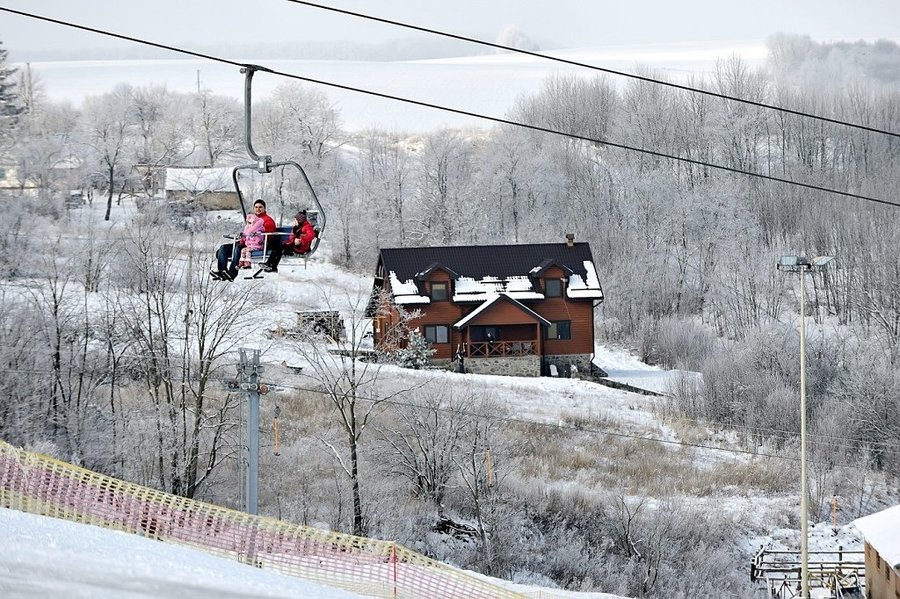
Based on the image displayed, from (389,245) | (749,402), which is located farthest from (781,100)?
(749,402)

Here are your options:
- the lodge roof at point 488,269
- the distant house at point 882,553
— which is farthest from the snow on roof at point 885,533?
the lodge roof at point 488,269

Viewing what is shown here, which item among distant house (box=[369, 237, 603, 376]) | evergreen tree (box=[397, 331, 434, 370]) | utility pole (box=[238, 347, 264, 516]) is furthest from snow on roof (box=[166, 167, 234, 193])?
utility pole (box=[238, 347, 264, 516])

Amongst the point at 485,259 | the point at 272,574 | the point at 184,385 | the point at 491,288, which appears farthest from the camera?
the point at 485,259

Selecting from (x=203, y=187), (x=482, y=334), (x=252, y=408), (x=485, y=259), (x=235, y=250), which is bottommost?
(x=482, y=334)

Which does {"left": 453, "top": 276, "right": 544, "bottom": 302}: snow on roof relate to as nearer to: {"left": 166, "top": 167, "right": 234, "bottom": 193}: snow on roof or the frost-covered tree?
{"left": 166, "top": 167, "right": 234, "bottom": 193}: snow on roof

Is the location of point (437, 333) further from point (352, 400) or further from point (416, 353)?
point (352, 400)

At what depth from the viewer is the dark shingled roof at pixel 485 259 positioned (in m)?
44.8

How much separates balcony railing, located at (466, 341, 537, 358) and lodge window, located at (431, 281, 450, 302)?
229 centimetres

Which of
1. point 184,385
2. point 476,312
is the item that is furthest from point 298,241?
point 476,312

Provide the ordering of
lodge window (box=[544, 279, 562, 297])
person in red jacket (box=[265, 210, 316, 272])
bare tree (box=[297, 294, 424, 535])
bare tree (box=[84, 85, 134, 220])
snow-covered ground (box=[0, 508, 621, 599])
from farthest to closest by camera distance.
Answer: bare tree (box=[84, 85, 134, 220]) < lodge window (box=[544, 279, 562, 297]) < bare tree (box=[297, 294, 424, 535]) < person in red jacket (box=[265, 210, 316, 272]) < snow-covered ground (box=[0, 508, 621, 599])

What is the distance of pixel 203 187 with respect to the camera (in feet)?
188

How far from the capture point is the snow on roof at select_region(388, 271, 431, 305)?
43.3 metres

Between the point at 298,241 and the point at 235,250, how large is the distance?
78cm

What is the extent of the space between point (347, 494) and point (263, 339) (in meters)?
13.0
